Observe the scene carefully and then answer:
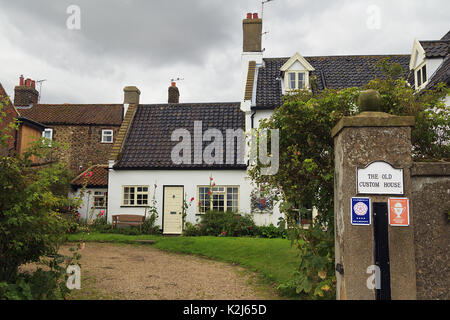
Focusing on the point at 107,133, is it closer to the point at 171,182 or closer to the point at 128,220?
the point at 171,182

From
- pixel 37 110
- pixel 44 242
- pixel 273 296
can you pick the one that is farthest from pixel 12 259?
pixel 37 110

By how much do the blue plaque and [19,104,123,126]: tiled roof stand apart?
85.8 ft

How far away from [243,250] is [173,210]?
6588 millimetres

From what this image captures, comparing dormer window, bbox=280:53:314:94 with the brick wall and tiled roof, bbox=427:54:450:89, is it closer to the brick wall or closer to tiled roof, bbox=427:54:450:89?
tiled roof, bbox=427:54:450:89

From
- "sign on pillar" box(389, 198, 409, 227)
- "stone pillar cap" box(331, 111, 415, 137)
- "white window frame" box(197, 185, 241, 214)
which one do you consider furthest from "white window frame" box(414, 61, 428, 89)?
"sign on pillar" box(389, 198, 409, 227)

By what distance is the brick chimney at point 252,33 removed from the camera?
20250 millimetres

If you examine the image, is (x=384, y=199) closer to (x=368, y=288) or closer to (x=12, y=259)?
(x=368, y=288)

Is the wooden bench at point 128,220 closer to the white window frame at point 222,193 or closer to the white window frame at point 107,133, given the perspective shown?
the white window frame at point 222,193

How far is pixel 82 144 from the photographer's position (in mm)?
28453

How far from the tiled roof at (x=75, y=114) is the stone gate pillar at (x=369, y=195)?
2597cm

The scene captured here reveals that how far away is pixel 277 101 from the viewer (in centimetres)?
1778

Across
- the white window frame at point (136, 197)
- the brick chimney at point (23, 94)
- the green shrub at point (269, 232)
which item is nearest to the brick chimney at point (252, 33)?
the white window frame at point (136, 197)
